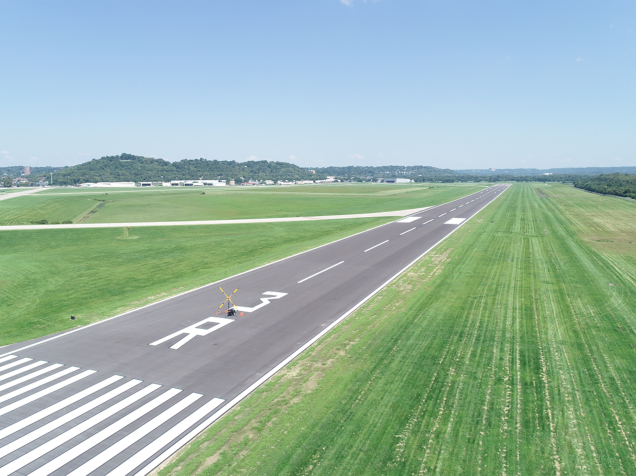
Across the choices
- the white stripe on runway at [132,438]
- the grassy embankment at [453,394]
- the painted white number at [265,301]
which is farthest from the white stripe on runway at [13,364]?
the grassy embankment at [453,394]

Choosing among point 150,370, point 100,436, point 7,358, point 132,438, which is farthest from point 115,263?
point 132,438

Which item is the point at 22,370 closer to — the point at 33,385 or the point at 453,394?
the point at 33,385

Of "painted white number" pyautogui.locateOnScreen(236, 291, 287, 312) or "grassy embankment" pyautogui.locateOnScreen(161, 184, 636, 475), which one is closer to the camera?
"grassy embankment" pyautogui.locateOnScreen(161, 184, 636, 475)

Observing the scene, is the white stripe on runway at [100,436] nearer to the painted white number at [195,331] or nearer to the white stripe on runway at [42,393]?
the white stripe on runway at [42,393]

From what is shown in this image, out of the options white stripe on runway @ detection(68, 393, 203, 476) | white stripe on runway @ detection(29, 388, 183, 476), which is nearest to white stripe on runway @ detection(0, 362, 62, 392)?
white stripe on runway @ detection(29, 388, 183, 476)

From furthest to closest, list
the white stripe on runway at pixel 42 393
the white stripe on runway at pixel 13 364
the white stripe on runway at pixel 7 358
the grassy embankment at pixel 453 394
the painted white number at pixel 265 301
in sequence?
1. the painted white number at pixel 265 301
2. the white stripe on runway at pixel 7 358
3. the white stripe on runway at pixel 13 364
4. the white stripe on runway at pixel 42 393
5. the grassy embankment at pixel 453 394

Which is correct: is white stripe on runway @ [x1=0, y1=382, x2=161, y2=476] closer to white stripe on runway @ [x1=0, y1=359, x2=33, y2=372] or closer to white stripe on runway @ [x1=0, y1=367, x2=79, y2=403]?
white stripe on runway @ [x1=0, y1=367, x2=79, y2=403]
